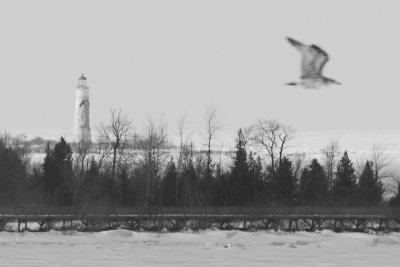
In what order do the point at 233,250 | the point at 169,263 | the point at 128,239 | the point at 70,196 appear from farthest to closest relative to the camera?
the point at 70,196, the point at 128,239, the point at 233,250, the point at 169,263

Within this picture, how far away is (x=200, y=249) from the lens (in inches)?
1898

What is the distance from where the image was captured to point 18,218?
189 ft

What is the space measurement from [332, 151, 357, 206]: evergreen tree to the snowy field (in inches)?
572

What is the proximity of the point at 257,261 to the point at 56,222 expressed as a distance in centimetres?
2119

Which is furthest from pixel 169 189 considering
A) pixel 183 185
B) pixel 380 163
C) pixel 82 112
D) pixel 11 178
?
pixel 82 112

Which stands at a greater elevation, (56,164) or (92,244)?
(56,164)

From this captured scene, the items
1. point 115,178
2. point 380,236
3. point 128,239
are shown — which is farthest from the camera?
point 115,178

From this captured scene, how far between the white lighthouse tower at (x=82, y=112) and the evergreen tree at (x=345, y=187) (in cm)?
4064

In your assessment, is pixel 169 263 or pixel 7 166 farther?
pixel 7 166

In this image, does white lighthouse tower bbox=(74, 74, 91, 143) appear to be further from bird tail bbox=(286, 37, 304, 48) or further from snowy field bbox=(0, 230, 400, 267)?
bird tail bbox=(286, 37, 304, 48)

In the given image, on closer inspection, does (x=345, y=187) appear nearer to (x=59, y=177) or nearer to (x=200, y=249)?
(x=59, y=177)

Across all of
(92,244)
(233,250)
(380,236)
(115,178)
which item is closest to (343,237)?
(380,236)

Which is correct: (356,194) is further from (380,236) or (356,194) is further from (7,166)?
(7,166)

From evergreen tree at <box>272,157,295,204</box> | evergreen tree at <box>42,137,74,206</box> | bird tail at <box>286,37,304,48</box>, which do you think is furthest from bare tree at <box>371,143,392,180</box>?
bird tail at <box>286,37,304,48</box>
